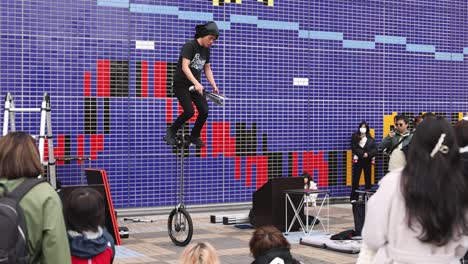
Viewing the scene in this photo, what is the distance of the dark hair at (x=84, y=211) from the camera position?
541 centimetres

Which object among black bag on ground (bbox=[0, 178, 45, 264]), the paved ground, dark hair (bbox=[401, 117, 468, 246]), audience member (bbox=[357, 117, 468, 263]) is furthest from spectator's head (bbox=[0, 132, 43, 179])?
the paved ground

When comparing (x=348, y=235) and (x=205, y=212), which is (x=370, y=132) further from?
(x=348, y=235)

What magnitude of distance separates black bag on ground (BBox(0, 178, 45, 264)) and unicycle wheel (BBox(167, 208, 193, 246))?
660 centimetres

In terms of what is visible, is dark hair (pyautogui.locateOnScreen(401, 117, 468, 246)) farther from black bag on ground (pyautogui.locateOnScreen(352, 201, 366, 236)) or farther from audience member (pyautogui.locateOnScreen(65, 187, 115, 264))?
black bag on ground (pyautogui.locateOnScreen(352, 201, 366, 236))

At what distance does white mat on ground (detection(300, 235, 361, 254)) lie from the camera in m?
10.4

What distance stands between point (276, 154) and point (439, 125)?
11.8m

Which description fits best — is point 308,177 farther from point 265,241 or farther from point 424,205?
point 424,205

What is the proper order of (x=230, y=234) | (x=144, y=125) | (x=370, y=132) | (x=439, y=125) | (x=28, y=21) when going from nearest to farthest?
(x=439, y=125) → (x=230, y=234) → (x=28, y=21) → (x=144, y=125) → (x=370, y=132)

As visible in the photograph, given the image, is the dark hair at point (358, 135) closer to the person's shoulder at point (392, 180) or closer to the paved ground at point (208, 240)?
the paved ground at point (208, 240)

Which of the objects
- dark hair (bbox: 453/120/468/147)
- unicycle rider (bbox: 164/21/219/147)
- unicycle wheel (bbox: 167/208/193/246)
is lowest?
unicycle wheel (bbox: 167/208/193/246)

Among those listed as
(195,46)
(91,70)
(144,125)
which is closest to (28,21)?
(91,70)

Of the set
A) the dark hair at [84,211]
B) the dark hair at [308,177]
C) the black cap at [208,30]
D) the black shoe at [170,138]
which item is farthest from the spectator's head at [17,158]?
the dark hair at [308,177]

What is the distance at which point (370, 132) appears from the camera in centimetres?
1695

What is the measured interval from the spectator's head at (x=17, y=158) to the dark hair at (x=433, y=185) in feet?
7.10
